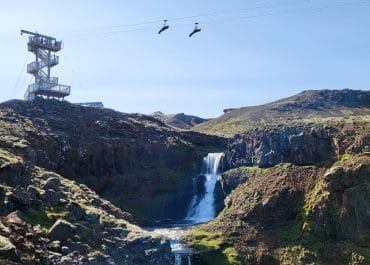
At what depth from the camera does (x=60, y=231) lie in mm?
45000

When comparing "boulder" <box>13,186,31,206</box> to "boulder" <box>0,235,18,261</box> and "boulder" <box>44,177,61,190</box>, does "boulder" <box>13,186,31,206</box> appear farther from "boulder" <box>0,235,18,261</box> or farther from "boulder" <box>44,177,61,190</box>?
"boulder" <box>0,235,18,261</box>

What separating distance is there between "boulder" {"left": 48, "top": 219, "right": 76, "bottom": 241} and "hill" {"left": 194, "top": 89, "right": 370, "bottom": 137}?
343 ft

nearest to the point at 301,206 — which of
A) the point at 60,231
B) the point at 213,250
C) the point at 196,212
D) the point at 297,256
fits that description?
the point at 297,256

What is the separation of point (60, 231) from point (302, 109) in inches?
5515

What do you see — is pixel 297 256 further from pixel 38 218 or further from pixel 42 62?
pixel 42 62

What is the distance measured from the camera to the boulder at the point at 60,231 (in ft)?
147

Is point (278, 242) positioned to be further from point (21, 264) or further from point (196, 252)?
point (21, 264)

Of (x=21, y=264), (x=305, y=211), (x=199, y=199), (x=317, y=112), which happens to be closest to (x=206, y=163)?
(x=199, y=199)

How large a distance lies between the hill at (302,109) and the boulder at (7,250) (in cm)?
11377

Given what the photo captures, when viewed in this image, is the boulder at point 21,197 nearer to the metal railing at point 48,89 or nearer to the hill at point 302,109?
the metal railing at point 48,89

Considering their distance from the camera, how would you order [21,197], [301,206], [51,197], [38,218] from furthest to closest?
[301,206], [51,197], [21,197], [38,218]

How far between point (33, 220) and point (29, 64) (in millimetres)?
46394

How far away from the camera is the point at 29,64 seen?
286 ft

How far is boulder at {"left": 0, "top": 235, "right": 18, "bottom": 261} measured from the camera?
117 ft
